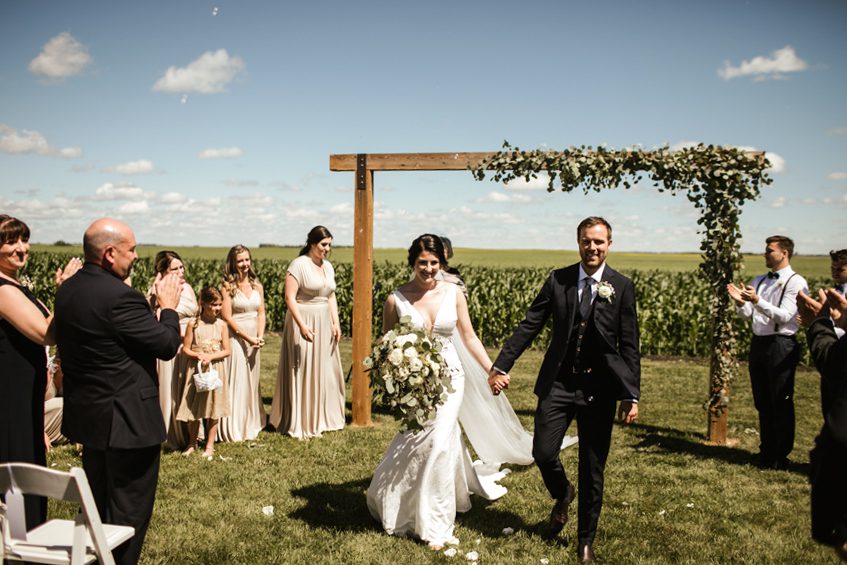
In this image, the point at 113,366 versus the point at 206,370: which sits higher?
the point at 113,366

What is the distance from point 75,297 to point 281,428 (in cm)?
547

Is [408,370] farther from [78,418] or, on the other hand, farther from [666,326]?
[666,326]

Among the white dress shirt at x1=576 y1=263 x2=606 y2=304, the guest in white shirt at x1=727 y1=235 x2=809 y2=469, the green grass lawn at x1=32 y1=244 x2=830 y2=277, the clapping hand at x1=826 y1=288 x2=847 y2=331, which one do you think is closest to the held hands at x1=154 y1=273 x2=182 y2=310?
the white dress shirt at x1=576 y1=263 x2=606 y2=304

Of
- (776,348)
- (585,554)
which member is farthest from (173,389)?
(776,348)

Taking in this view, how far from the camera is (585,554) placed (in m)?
5.08

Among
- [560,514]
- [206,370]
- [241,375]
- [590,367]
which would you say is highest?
[590,367]

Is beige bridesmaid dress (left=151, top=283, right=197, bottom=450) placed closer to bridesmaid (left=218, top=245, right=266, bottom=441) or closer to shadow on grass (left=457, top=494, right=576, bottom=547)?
bridesmaid (left=218, top=245, right=266, bottom=441)

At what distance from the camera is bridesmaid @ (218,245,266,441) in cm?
842

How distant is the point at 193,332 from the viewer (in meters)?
7.72

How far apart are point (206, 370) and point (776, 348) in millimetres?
6641

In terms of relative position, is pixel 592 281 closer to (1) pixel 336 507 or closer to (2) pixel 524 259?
(1) pixel 336 507

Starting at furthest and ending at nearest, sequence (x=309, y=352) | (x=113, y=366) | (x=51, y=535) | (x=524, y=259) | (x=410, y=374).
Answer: (x=524, y=259) → (x=309, y=352) → (x=410, y=374) → (x=113, y=366) → (x=51, y=535)

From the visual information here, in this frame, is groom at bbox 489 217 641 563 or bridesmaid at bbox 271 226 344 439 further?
bridesmaid at bbox 271 226 344 439

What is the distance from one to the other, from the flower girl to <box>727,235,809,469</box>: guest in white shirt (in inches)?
233
